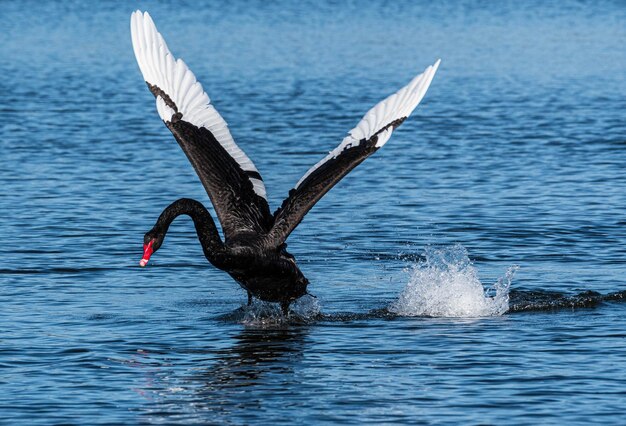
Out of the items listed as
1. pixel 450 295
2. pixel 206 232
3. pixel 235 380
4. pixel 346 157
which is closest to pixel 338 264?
pixel 450 295

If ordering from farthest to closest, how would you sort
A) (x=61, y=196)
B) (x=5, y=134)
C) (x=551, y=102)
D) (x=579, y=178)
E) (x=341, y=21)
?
(x=341, y=21) < (x=551, y=102) < (x=5, y=134) < (x=579, y=178) < (x=61, y=196)

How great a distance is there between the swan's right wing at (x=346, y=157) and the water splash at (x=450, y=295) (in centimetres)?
134

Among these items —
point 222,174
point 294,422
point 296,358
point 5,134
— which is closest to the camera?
point 294,422

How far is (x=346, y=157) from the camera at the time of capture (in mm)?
12195

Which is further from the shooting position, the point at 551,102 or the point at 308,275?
the point at 551,102

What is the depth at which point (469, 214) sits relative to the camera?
57.2 ft

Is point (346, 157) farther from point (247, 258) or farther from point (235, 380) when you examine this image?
point (235, 380)

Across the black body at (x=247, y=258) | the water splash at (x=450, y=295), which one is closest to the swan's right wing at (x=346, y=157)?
the black body at (x=247, y=258)

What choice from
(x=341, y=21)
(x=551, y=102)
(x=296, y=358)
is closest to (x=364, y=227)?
(x=296, y=358)

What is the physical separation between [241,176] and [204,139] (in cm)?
45

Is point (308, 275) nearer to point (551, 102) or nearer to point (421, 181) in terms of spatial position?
point (421, 181)

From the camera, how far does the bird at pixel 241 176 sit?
Answer: 38.5ft

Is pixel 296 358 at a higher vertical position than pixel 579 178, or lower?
lower

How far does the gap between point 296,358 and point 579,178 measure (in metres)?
10.0
